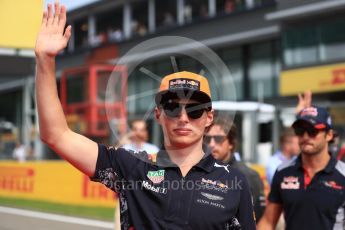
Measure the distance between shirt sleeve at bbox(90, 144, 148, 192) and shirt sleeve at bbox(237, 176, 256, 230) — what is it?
17.7 inches

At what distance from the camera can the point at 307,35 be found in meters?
24.7

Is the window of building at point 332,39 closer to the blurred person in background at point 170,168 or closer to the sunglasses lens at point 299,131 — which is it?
the sunglasses lens at point 299,131

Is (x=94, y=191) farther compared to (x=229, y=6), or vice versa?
(x=229, y=6)

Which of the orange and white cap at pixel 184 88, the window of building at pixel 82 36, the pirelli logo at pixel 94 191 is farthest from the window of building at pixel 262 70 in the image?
the orange and white cap at pixel 184 88

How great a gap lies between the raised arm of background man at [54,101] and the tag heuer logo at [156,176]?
0.24 m

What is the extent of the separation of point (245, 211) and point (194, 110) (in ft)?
1.62

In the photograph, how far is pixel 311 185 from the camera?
402 centimetres

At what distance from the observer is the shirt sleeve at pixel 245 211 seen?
2562 mm

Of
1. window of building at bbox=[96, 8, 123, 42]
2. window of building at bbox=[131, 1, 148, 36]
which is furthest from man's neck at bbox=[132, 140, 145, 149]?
window of building at bbox=[96, 8, 123, 42]

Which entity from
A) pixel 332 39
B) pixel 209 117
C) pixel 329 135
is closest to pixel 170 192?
pixel 209 117

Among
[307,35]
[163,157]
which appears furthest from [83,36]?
[163,157]

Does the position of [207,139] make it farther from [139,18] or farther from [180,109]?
[139,18]

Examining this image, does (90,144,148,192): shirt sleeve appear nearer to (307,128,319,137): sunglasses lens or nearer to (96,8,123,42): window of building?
(307,128,319,137): sunglasses lens

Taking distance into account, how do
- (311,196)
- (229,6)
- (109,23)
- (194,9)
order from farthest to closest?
(109,23), (194,9), (229,6), (311,196)
